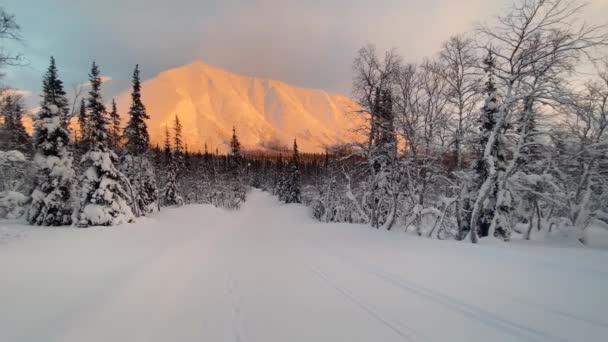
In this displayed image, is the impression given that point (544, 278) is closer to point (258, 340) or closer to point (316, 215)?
point (258, 340)

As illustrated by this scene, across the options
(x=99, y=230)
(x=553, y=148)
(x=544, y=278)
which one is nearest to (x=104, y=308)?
(x=544, y=278)

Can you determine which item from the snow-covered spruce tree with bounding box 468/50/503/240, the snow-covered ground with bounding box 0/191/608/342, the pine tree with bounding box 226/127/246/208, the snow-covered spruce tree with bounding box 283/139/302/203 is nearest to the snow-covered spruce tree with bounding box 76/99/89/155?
the snow-covered ground with bounding box 0/191/608/342

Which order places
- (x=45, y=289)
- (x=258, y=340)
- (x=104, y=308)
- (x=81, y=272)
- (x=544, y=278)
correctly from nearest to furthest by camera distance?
(x=258, y=340) < (x=104, y=308) < (x=544, y=278) < (x=45, y=289) < (x=81, y=272)

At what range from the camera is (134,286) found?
7.59 meters

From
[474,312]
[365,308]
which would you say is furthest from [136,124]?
[474,312]

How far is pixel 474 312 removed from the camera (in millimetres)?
5305

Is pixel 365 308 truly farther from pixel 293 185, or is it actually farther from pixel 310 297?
pixel 293 185

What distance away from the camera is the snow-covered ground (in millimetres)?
4840

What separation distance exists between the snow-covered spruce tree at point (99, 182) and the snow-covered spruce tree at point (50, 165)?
1.58 m

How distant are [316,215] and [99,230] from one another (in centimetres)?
3732

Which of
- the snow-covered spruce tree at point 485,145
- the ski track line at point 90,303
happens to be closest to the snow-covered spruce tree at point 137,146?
the ski track line at point 90,303

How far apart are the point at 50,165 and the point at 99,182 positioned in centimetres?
333

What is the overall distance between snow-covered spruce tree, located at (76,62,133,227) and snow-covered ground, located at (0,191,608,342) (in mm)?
8612

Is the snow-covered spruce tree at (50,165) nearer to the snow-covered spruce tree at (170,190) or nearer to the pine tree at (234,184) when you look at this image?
the snow-covered spruce tree at (170,190)
